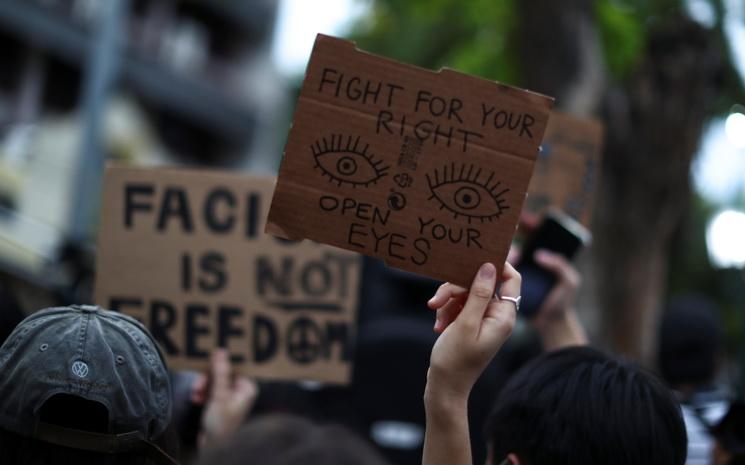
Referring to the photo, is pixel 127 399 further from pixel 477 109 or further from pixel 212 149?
pixel 212 149

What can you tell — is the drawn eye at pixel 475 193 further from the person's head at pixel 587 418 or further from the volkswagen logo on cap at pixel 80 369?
the volkswagen logo on cap at pixel 80 369

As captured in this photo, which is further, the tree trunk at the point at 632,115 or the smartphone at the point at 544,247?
the tree trunk at the point at 632,115

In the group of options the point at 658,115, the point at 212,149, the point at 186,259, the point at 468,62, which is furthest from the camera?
the point at 212,149

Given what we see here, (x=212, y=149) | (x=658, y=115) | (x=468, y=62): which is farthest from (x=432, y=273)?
(x=212, y=149)

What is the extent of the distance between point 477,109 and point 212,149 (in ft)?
96.4

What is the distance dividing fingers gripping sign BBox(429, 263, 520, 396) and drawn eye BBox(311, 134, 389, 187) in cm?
33

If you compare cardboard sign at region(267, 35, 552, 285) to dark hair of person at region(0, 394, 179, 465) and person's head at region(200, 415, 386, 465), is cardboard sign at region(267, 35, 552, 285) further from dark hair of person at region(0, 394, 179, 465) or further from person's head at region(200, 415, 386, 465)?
person's head at region(200, 415, 386, 465)

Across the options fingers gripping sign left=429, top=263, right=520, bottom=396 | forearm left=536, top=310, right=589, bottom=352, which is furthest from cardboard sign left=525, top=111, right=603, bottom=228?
fingers gripping sign left=429, top=263, right=520, bottom=396

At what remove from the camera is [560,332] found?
358 centimetres

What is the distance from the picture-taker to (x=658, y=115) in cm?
816

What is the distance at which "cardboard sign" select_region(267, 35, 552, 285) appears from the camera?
2.31m

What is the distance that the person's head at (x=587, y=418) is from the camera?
225 cm

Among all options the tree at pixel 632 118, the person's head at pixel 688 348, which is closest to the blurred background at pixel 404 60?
the tree at pixel 632 118

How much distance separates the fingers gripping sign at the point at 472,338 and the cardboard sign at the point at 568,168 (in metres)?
2.04
